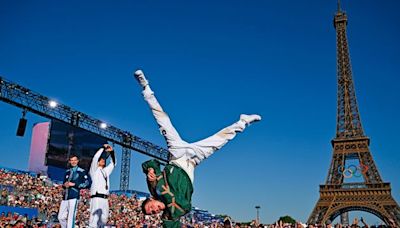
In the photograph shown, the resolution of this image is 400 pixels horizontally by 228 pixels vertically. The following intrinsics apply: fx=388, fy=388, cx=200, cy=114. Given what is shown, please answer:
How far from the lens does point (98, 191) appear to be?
6125 millimetres

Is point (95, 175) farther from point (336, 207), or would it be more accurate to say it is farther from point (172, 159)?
point (336, 207)

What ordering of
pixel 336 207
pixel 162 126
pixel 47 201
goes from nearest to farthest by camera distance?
pixel 162 126 < pixel 47 201 < pixel 336 207

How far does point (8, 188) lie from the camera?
47.4ft

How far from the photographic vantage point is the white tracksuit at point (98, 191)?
6.05 metres

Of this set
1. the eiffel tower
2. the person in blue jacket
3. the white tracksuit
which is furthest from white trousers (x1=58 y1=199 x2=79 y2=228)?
the eiffel tower

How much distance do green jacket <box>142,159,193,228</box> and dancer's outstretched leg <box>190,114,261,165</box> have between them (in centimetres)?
37

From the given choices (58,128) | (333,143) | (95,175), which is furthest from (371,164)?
(95,175)

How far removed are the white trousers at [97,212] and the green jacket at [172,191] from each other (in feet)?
8.40

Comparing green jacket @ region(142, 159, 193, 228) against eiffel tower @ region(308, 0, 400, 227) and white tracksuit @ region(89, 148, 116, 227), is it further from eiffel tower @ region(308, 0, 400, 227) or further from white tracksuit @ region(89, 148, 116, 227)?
eiffel tower @ region(308, 0, 400, 227)

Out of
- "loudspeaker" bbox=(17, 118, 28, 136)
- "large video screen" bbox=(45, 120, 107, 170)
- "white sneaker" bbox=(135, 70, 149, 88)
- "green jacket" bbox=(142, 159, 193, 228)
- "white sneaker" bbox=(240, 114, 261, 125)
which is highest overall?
"large video screen" bbox=(45, 120, 107, 170)

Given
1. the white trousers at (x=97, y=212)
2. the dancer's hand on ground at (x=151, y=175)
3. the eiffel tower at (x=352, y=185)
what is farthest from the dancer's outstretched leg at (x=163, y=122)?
the eiffel tower at (x=352, y=185)

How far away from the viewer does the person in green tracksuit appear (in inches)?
146

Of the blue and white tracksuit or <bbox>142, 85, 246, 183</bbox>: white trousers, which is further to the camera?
the blue and white tracksuit

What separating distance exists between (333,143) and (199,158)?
40.0m
